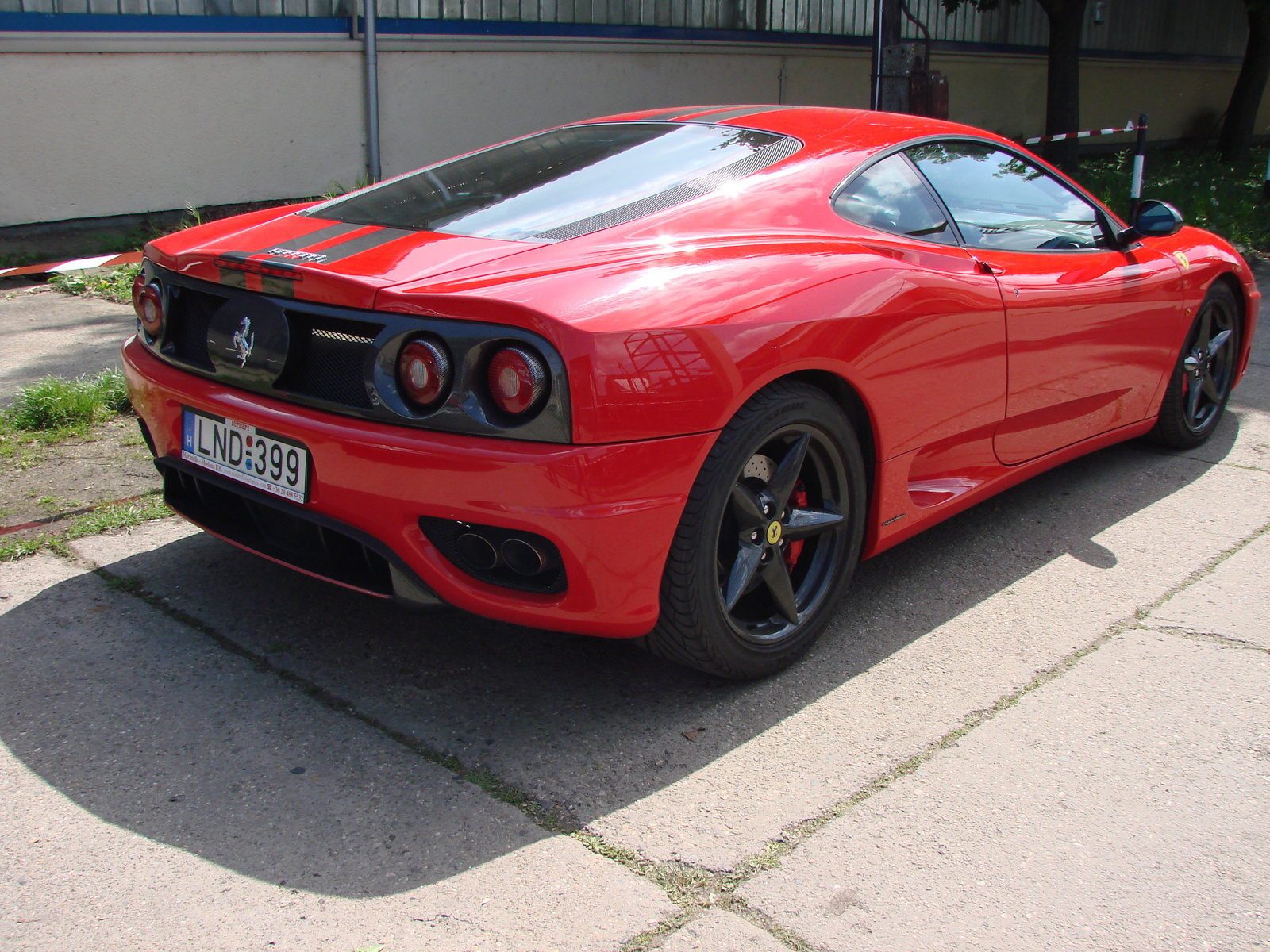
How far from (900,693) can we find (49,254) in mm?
7302

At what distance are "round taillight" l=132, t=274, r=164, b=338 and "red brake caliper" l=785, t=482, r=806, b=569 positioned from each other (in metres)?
1.62

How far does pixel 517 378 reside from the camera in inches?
86.0

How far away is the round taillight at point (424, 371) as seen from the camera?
87.4 inches

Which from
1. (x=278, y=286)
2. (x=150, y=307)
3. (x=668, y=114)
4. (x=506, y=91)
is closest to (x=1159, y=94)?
(x=506, y=91)

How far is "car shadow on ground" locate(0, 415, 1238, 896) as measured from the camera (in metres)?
2.17

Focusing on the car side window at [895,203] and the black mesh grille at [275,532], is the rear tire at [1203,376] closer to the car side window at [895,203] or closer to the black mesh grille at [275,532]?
the car side window at [895,203]

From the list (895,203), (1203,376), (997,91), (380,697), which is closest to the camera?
(380,697)

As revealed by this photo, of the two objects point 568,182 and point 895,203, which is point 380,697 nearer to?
point 568,182

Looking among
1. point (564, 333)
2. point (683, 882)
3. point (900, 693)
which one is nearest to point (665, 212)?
point (564, 333)

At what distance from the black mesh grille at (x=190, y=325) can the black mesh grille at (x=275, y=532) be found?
0.87ft

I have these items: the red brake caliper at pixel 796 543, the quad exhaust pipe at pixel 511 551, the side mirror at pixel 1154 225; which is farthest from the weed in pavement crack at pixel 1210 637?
the quad exhaust pipe at pixel 511 551

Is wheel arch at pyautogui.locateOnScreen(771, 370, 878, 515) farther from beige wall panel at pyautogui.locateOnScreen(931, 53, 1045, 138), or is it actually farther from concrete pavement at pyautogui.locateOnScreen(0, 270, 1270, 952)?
beige wall panel at pyautogui.locateOnScreen(931, 53, 1045, 138)

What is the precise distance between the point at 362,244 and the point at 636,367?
2.59 ft

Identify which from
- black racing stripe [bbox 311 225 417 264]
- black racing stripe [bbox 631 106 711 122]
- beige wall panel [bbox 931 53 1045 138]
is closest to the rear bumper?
black racing stripe [bbox 311 225 417 264]
